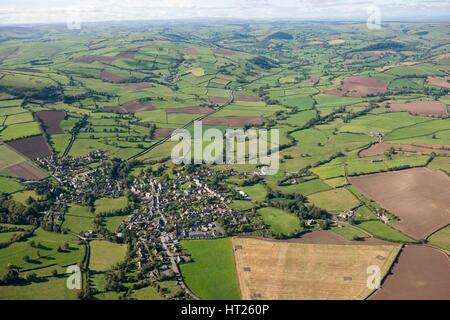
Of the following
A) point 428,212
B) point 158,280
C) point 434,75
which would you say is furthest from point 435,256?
point 434,75

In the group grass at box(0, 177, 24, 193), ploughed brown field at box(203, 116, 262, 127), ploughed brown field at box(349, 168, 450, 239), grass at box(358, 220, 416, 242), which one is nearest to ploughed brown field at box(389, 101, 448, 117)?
ploughed brown field at box(203, 116, 262, 127)

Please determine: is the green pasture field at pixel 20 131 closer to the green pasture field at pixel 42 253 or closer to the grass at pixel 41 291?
the green pasture field at pixel 42 253

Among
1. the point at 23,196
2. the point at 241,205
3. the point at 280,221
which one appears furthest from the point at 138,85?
the point at 280,221

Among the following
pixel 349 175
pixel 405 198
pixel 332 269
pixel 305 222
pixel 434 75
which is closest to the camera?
pixel 332 269

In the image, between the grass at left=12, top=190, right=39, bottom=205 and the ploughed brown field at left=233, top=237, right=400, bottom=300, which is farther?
the grass at left=12, top=190, right=39, bottom=205

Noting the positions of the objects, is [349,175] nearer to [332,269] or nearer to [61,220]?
[332,269]

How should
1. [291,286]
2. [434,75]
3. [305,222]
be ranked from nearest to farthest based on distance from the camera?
[291,286] → [305,222] → [434,75]

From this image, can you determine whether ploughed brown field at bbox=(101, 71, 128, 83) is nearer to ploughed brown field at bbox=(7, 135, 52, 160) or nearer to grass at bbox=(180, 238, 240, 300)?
ploughed brown field at bbox=(7, 135, 52, 160)
